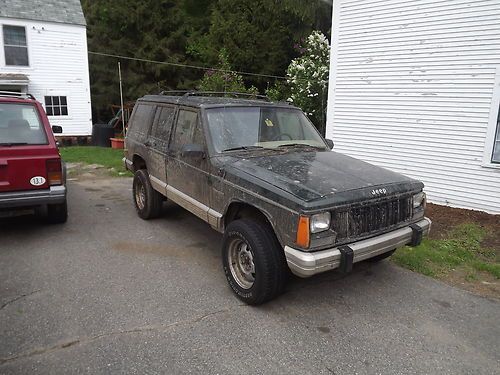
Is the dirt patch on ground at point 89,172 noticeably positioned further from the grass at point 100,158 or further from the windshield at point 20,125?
the windshield at point 20,125

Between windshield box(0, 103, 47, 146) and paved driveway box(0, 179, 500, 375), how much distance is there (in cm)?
141

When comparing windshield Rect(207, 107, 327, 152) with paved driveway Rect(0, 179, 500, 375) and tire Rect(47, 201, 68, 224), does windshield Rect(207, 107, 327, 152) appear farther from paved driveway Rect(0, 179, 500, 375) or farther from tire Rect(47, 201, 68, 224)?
tire Rect(47, 201, 68, 224)

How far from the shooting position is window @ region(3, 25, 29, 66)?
16.0m

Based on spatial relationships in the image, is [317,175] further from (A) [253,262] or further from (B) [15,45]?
(B) [15,45]

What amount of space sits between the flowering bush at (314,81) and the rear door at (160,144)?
7.34 m

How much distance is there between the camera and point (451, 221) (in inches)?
250

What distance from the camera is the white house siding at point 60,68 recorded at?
1642 centimetres

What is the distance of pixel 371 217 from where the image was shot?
11.3ft

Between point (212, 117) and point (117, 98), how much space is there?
22.3 metres

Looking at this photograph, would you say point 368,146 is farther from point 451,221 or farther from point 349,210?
point 349,210

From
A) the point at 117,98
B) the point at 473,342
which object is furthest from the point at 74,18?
the point at 473,342

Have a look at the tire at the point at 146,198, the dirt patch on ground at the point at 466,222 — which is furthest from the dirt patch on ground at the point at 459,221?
the tire at the point at 146,198

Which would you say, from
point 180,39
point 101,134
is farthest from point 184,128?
point 180,39

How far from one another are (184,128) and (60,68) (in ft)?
50.1
